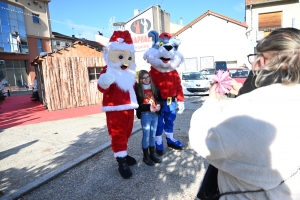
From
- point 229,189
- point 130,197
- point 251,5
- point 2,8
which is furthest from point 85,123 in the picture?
point 2,8

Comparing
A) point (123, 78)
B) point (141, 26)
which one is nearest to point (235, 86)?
point (123, 78)

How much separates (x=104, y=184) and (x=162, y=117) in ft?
5.08

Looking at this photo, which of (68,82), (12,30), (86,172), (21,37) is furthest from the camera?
(21,37)

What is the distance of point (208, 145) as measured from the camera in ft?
3.10

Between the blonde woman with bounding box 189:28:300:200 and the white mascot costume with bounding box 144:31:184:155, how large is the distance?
272 cm

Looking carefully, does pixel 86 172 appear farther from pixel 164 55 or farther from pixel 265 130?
pixel 265 130

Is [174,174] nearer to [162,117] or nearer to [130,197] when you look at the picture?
[130,197]

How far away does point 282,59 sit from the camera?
946mm

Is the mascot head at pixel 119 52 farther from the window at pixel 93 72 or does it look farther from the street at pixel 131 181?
the window at pixel 93 72

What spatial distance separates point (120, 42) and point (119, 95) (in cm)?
86

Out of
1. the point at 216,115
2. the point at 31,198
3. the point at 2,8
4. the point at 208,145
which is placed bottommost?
the point at 31,198

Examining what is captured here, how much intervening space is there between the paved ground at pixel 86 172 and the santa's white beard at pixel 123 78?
51.5 inches

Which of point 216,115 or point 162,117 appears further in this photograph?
point 162,117

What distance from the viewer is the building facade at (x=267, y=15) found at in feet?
62.5
